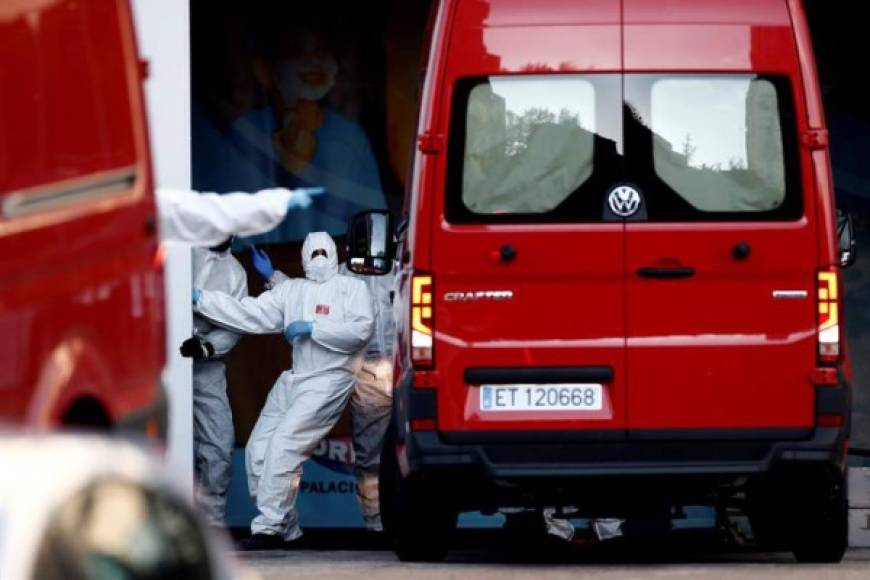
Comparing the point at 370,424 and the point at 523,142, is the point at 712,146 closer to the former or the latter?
the point at 523,142

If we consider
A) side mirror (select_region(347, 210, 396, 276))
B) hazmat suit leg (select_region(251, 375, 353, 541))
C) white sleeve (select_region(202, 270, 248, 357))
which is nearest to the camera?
side mirror (select_region(347, 210, 396, 276))

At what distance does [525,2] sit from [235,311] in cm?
643

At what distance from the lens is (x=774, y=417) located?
9.92 meters

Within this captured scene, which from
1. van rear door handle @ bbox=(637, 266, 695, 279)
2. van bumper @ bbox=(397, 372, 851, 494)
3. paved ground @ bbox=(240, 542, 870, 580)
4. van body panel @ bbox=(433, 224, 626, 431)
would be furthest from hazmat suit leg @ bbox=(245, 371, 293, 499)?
van rear door handle @ bbox=(637, 266, 695, 279)

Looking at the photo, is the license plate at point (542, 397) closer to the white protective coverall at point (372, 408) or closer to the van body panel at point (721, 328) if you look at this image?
the van body panel at point (721, 328)

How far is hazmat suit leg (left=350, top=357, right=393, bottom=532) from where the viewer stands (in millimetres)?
15938

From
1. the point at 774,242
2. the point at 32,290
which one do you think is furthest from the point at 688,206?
the point at 32,290

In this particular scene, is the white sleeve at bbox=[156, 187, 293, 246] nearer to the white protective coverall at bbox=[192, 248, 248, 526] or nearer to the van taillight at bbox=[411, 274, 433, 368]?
the van taillight at bbox=[411, 274, 433, 368]

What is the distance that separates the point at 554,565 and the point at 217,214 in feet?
11.6

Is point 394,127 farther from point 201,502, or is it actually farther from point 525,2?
point 525,2

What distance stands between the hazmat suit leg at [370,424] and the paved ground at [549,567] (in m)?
2.85

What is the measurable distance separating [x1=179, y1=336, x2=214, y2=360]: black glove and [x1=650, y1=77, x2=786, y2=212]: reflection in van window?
618cm

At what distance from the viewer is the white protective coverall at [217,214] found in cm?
756

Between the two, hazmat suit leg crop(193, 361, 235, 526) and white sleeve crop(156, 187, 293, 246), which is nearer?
white sleeve crop(156, 187, 293, 246)
